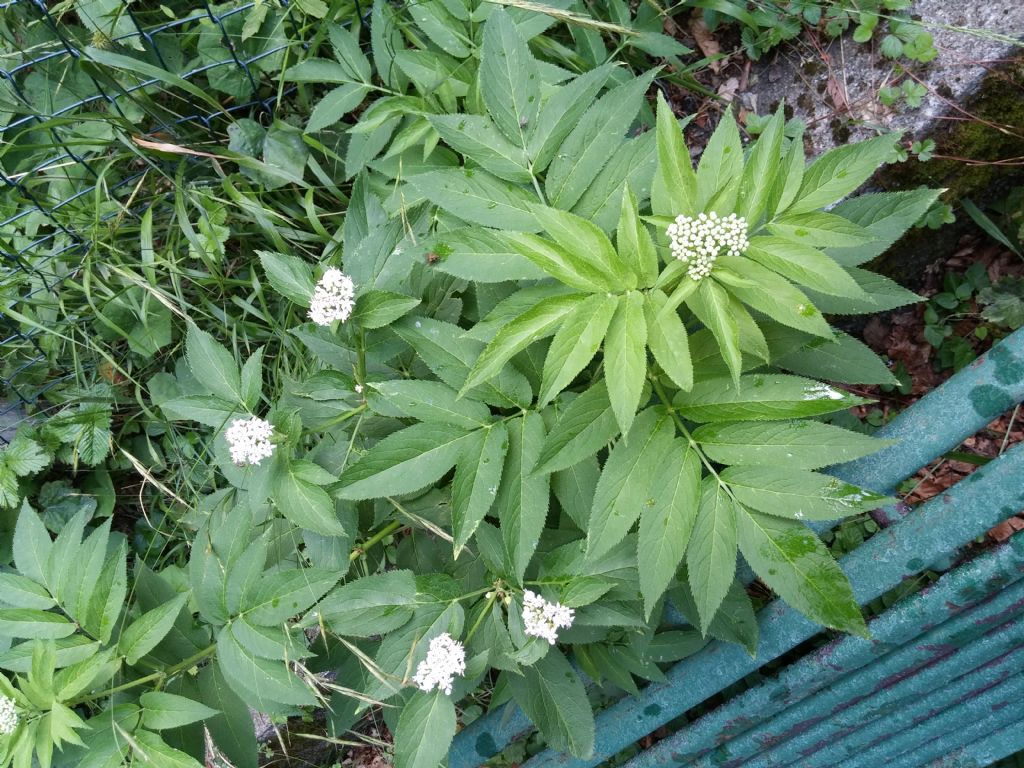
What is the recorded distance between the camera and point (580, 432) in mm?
1675

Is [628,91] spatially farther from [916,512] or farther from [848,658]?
[848,658]

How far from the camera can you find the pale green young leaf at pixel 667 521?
1586 millimetres

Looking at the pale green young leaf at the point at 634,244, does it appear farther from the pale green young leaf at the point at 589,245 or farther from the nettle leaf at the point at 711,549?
the nettle leaf at the point at 711,549

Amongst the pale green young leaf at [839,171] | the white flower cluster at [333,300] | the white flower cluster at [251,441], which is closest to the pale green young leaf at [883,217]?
the pale green young leaf at [839,171]

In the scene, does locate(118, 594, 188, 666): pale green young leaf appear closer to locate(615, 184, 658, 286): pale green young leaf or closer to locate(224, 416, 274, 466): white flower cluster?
locate(224, 416, 274, 466): white flower cluster

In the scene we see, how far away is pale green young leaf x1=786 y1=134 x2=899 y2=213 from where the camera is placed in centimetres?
153

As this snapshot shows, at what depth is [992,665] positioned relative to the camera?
6.52 ft

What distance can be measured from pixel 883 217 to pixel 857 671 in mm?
1185

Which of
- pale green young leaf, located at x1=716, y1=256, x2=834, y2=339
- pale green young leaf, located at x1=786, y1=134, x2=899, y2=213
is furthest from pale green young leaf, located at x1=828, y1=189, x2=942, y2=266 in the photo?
pale green young leaf, located at x1=716, y1=256, x2=834, y2=339

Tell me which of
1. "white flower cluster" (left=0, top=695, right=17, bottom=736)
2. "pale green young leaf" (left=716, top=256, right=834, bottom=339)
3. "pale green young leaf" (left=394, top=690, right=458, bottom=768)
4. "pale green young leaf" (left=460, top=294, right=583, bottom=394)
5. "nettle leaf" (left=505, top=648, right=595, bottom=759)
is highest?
"pale green young leaf" (left=716, top=256, right=834, bottom=339)

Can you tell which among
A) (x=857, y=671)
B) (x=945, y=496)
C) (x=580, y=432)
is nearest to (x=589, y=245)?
(x=580, y=432)

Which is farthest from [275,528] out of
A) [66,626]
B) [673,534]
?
[673,534]

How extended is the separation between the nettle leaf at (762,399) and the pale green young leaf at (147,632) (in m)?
1.37

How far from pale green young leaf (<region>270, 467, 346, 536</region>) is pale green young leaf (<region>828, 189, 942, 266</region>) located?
133 cm
